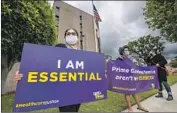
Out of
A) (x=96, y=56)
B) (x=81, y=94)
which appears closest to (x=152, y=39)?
(x=96, y=56)

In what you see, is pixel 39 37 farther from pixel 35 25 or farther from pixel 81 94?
pixel 81 94

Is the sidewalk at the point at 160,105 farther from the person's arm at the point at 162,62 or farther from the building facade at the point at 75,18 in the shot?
the building facade at the point at 75,18

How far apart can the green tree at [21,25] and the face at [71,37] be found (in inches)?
218

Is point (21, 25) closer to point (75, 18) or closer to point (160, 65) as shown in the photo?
point (160, 65)

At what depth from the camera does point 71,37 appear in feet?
9.43

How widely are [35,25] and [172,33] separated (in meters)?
5.17

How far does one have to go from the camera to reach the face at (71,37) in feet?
9.43

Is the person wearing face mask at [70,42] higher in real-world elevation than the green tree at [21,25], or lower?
lower

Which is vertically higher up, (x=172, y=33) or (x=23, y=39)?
(x=23, y=39)

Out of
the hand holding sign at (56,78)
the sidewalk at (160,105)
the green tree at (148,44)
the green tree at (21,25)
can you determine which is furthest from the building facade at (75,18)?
the hand holding sign at (56,78)

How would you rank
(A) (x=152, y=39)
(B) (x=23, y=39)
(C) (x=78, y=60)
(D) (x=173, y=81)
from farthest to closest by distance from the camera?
(B) (x=23, y=39) → (D) (x=173, y=81) → (A) (x=152, y=39) → (C) (x=78, y=60)

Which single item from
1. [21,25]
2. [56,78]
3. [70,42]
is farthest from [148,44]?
[21,25]

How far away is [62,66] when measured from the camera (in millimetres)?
2758

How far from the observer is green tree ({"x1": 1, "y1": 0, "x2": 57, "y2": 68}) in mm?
8016
